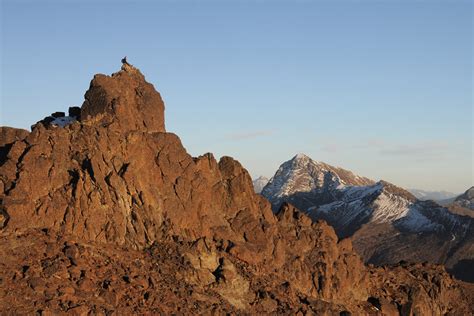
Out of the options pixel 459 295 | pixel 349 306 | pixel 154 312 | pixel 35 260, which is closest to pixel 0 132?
pixel 35 260

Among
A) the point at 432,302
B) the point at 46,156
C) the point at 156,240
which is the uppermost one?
the point at 46,156

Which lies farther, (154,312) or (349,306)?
(349,306)

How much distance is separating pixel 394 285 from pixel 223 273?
29.4 m

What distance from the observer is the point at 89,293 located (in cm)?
5825

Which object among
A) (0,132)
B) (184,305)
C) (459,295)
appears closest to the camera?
(184,305)

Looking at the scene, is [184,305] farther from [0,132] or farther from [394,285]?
[394,285]

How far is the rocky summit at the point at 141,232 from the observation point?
59.7 metres

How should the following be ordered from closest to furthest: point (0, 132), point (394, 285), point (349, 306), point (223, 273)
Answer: point (223, 273) → point (0, 132) → point (349, 306) → point (394, 285)

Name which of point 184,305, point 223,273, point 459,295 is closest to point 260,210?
point 223,273

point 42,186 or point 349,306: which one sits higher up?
point 42,186

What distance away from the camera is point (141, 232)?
67500 mm

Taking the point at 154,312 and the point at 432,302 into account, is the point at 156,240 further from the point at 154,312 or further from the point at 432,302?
the point at 432,302

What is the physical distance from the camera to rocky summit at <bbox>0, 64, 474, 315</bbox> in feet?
196

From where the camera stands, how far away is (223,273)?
67.4m
